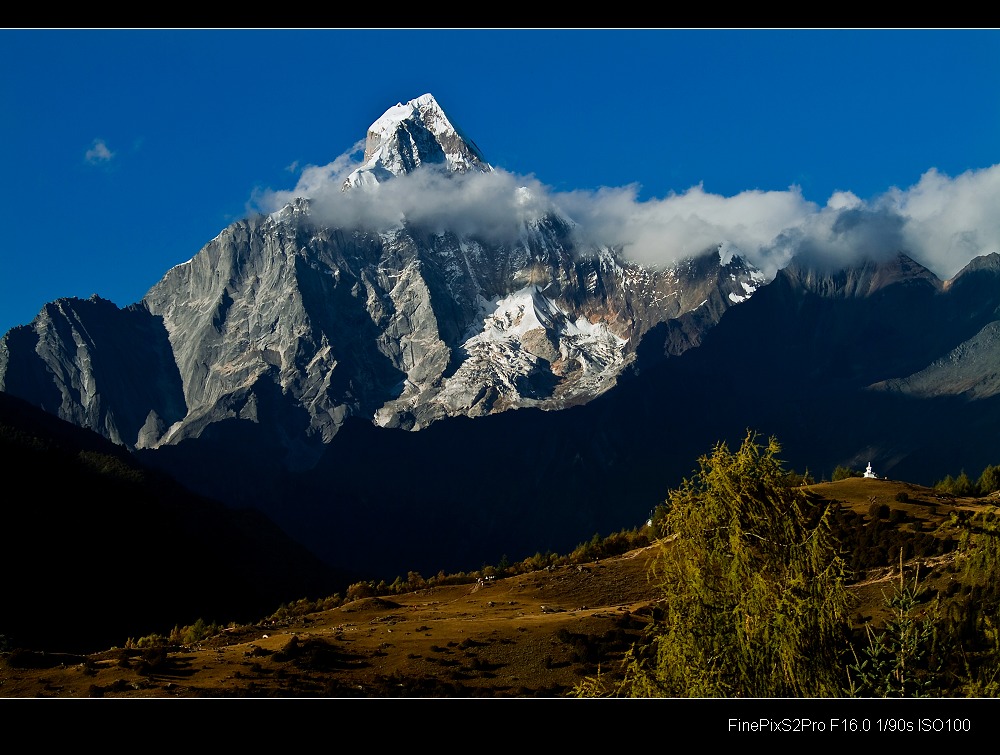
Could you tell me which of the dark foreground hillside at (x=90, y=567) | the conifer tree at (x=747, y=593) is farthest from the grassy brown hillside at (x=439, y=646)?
the dark foreground hillside at (x=90, y=567)

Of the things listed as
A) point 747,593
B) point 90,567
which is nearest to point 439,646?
point 747,593

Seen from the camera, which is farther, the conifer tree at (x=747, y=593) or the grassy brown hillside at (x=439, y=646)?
the grassy brown hillside at (x=439, y=646)

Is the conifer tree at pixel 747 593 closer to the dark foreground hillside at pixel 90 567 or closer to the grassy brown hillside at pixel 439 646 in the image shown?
the grassy brown hillside at pixel 439 646

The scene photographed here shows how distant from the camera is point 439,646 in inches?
2992

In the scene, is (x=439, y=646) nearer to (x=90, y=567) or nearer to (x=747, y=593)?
(x=747, y=593)

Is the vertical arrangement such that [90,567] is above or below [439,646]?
above

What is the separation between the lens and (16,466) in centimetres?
17462

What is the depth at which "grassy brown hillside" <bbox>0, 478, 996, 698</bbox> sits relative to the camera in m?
61.2

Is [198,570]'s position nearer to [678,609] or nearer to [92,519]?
[92,519]

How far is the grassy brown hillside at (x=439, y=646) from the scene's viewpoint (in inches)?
2411

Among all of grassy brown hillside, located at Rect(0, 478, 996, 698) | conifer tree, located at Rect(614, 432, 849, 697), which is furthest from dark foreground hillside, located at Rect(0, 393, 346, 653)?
conifer tree, located at Rect(614, 432, 849, 697)
